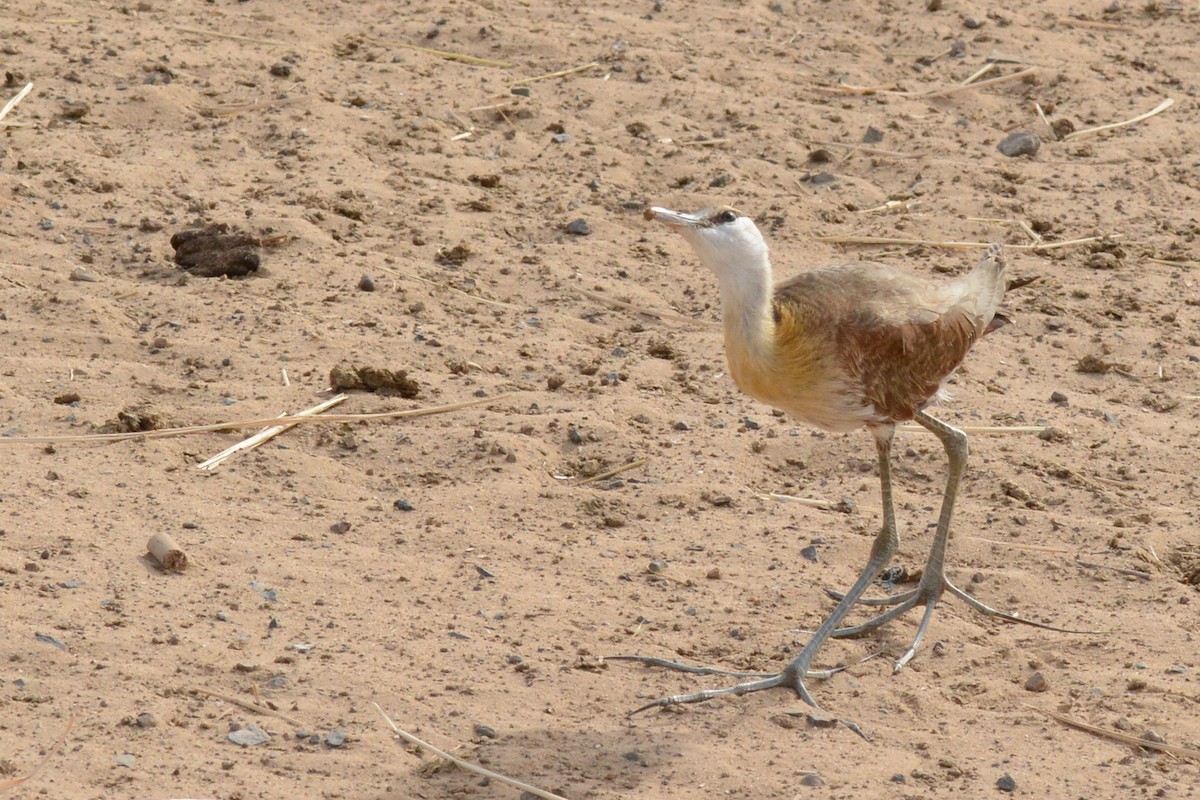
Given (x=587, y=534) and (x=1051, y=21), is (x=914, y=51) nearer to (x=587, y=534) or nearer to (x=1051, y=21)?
(x=1051, y=21)

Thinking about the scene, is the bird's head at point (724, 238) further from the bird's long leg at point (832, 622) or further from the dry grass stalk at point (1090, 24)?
the dry grass stalk at point (1090, 24)

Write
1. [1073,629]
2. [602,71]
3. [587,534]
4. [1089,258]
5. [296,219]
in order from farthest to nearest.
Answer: [602,71] → [1089,258] → [296,219] → [587,534] → [1073,629]

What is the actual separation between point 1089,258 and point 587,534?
387cm

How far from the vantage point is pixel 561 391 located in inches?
275

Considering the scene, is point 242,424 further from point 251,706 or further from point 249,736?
point 249,736

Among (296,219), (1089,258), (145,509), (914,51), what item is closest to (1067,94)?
(914,51)

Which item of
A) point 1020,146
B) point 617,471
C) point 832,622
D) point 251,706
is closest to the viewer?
point 251,706

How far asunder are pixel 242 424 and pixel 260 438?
10 cm

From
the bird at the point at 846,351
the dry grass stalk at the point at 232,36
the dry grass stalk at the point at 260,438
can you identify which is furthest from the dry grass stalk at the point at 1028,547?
the dry grass stalk at the point at 232,36

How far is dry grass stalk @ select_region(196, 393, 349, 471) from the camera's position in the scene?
20.0 feet

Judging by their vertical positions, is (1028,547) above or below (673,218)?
below

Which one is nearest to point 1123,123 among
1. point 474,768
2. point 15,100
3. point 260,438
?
point 260,438

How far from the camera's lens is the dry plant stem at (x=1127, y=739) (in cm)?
491

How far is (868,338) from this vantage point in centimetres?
548
